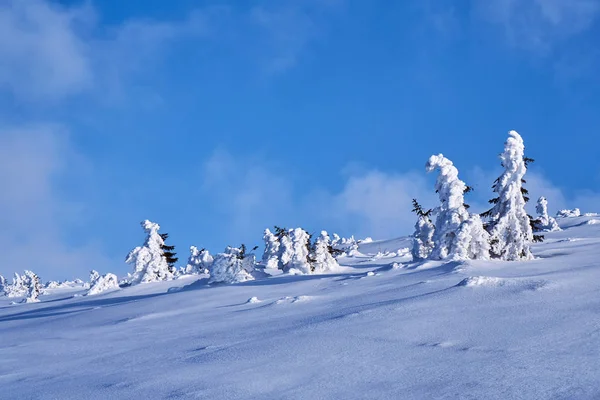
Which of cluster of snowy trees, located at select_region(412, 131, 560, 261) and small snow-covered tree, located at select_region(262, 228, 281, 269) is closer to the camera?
cluster of snowy trees, located at select_region(412, 131, 560, 261)

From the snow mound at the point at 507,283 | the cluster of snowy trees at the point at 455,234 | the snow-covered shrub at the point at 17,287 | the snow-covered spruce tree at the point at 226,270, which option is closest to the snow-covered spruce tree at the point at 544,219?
the cluster of snowy trees at the point at 455,234

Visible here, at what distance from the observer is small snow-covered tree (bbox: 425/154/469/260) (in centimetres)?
1827

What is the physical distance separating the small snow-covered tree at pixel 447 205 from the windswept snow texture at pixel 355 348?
580cm

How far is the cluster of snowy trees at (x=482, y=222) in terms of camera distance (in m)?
17.8

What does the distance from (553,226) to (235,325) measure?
35743mm

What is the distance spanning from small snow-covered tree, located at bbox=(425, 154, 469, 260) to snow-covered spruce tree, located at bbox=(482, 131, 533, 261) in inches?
55.3

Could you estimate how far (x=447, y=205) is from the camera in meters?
19.2

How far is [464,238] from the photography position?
17734mm

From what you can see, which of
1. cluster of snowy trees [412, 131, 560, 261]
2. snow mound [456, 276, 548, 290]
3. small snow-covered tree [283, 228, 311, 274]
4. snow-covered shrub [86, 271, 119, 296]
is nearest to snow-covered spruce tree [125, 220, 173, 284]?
snow-covered shrub [86, 271, 119, 296]

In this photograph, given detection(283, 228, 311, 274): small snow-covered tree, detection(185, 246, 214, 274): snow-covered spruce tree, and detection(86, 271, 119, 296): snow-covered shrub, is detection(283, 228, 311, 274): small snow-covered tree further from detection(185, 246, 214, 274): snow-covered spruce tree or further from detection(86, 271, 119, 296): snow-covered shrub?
detection(185, 246, 214, 274): snow-covered spruce tree

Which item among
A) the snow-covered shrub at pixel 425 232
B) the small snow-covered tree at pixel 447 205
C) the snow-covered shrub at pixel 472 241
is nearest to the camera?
the snow-covered shrub at pixel 472 241

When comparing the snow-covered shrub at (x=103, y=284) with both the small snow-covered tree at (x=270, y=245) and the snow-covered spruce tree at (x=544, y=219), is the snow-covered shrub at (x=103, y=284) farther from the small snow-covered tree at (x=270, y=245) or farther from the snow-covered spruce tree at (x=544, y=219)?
the snow-covered spruce tree at (x=544, y=219)

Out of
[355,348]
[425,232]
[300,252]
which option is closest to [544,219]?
[425,232]

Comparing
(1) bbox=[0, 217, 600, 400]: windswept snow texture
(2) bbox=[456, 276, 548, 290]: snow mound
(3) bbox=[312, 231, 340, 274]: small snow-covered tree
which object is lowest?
(1) bbox=[0, 217, 600, 400]: windswept snow texture
